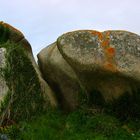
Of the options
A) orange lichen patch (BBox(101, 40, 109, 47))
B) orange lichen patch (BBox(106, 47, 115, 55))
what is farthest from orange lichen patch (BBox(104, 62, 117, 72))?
orange lichen patch (BBox(101, 40, 109, 47))

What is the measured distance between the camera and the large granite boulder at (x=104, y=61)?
1530 centimetres

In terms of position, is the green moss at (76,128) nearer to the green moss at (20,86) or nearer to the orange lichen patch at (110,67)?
the green moss at (20,86)

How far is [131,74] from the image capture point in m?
15.2

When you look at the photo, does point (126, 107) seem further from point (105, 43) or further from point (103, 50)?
point (105, 43)

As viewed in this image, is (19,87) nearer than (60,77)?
Yes

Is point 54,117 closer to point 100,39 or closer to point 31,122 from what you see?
point 31,122

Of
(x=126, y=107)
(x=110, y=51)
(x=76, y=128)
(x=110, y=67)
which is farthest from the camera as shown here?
(x=126, y=107)

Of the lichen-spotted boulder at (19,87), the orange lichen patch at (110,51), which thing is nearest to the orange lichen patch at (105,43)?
the orange lichen patch at (110,51)

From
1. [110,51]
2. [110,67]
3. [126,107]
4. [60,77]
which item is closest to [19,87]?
[60,77]

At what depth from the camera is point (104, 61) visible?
50.3 feet

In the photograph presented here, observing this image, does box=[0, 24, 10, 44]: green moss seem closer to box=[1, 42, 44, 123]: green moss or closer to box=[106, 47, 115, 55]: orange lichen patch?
box=[1, 42, 44, 123]: green moss

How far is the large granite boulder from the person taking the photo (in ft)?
50.2

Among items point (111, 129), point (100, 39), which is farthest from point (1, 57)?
point (111, 129)

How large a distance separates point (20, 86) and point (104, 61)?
8.75 feet
